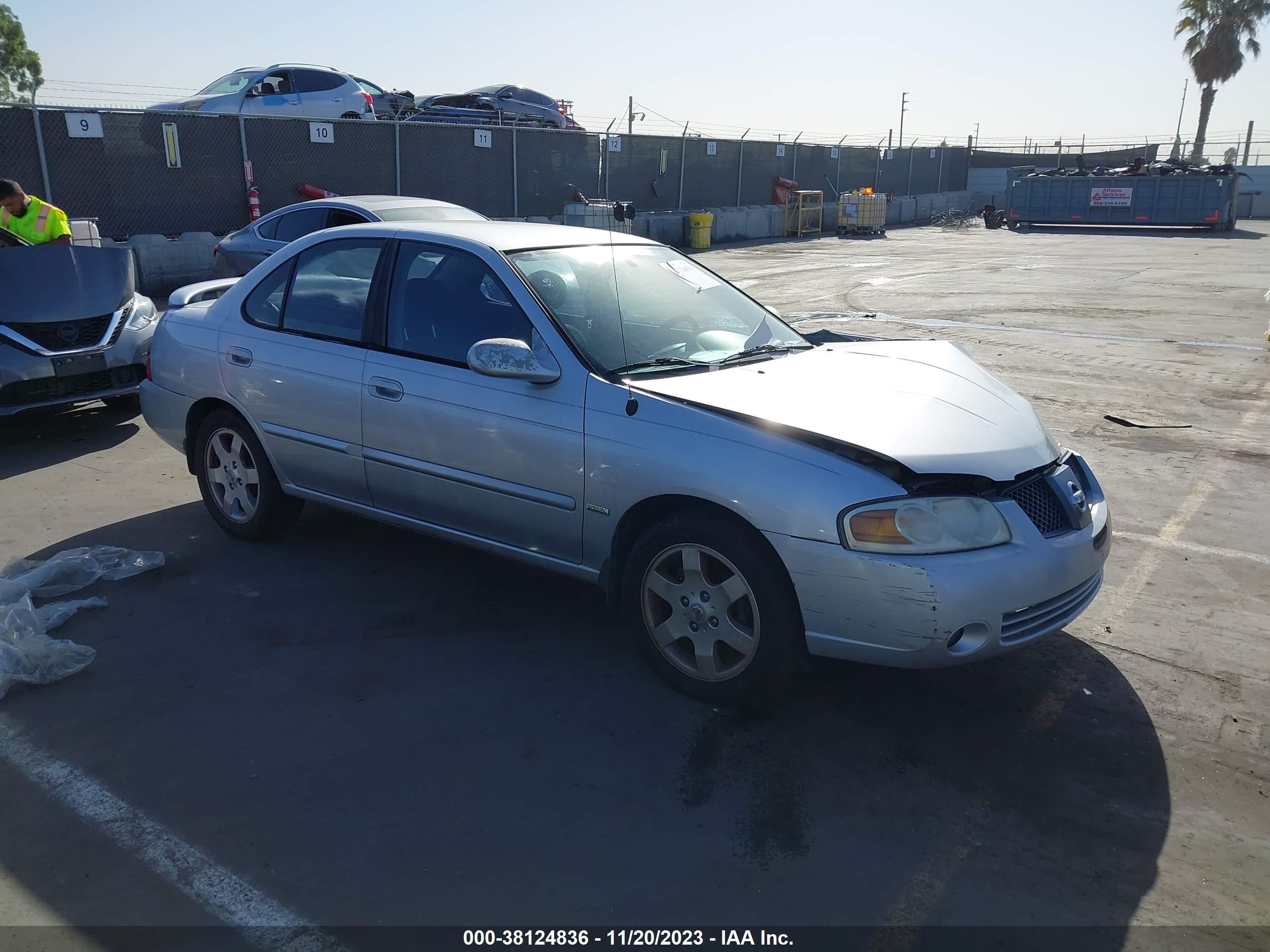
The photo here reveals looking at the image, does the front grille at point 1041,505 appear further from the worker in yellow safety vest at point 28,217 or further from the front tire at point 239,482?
the worker in yellow safety vest at point 28,217

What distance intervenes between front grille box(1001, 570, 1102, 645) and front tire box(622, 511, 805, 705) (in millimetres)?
693

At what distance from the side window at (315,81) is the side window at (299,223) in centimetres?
1127

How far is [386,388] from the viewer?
4.48 meters

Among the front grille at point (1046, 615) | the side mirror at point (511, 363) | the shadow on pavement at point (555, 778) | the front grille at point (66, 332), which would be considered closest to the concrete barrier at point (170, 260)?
the front grille at point (66, 332)

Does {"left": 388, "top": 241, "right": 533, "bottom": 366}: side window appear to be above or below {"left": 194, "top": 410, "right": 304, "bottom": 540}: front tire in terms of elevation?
above

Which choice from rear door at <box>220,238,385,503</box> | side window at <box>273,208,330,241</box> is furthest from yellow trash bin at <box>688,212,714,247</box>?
rear door at <box>220,238,385,503</box>

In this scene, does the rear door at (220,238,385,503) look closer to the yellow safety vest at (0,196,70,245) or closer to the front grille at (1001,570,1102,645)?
the front grille at (1001,570,1102,645)

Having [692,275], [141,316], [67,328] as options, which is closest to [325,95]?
[141,316]

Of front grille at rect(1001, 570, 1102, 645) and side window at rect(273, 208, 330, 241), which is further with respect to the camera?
side window at rect(273, 208, 330, 241)

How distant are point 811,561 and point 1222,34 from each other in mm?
55269

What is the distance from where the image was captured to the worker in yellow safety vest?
8023 mm

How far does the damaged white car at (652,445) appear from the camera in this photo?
3.37 m

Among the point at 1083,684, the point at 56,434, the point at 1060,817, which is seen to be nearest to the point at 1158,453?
the point at 1083,684

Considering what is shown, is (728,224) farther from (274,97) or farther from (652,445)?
(652,445)
